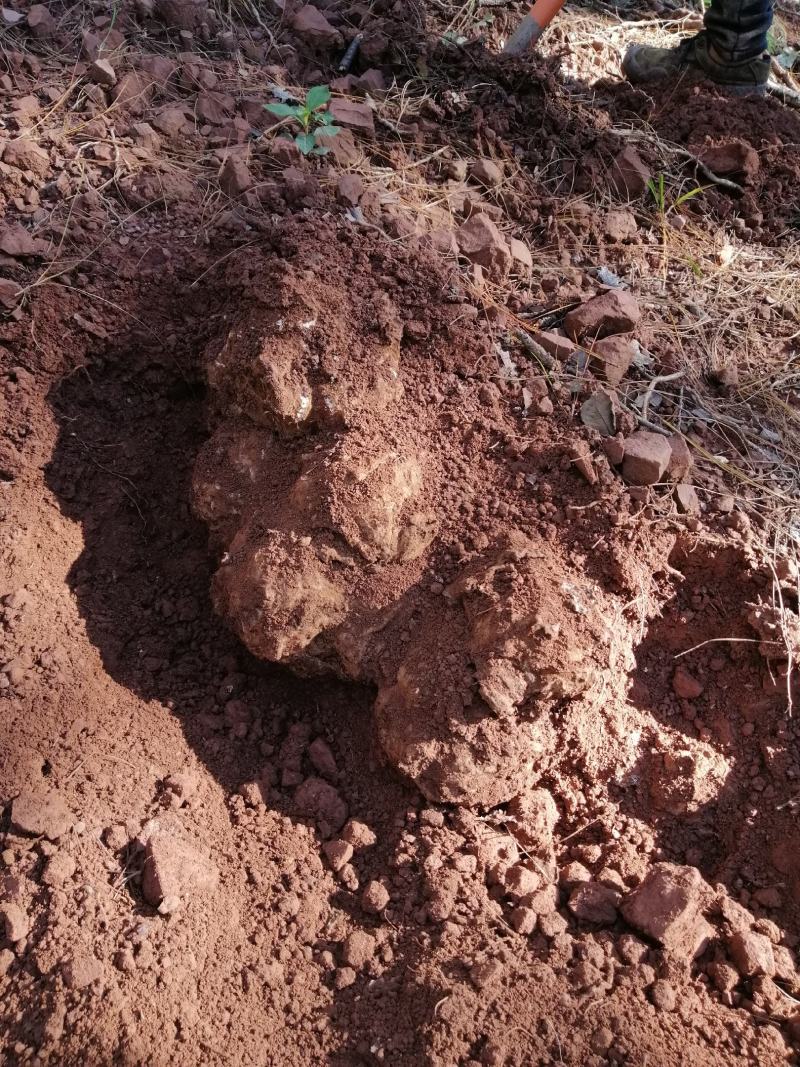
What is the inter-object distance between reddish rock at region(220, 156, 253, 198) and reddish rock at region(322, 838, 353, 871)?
1.85 metres

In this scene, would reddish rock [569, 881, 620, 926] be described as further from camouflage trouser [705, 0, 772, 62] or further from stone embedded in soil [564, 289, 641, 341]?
camouflage trouser [705, 0, 772, 62]

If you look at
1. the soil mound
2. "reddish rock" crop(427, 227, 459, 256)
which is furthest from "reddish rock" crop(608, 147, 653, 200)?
the soil mound

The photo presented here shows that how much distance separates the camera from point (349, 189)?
246 cm

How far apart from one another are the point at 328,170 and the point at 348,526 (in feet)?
4.37

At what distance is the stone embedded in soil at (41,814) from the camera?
1656mm

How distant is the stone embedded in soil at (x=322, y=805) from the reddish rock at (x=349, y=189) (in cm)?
164

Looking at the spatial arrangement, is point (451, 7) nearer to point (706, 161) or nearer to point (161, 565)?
point (706, 161)

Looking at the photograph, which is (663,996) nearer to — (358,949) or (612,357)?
(358,949)

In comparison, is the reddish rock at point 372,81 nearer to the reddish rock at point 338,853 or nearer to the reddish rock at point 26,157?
the reddish rock at point 26,157

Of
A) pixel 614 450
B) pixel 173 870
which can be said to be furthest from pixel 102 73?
pixel 173 870

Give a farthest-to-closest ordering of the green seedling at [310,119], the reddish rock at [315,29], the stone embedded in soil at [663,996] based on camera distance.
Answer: the reddish rock at [315,29], the green seedling at [310,119], the stone embedded in soil at [663,996]

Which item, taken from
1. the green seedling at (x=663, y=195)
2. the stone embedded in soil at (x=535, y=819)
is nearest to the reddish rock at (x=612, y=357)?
the green seedling at (x=663, y=195)

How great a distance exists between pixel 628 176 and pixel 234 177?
144 centimetres

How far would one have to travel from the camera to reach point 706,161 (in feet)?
10.5
